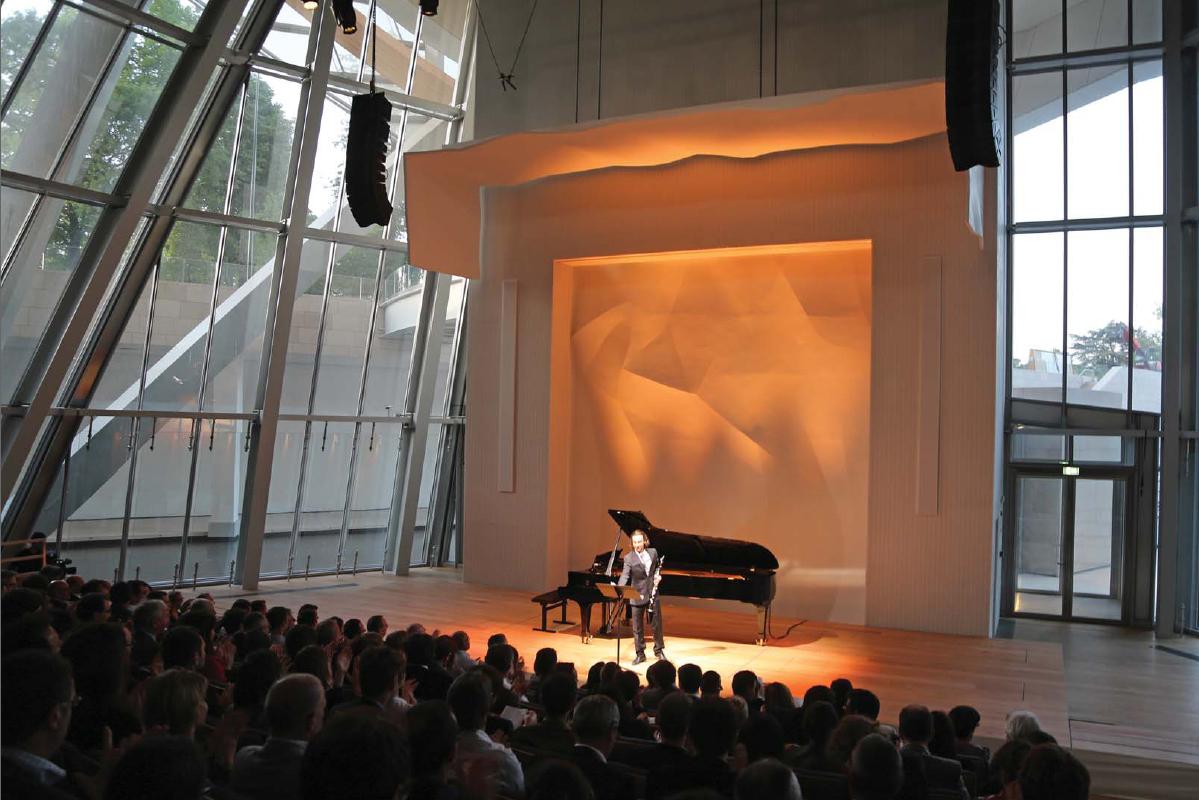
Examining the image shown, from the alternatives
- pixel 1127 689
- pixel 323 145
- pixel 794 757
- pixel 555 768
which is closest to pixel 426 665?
pixel 794 757

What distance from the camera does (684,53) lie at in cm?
1302

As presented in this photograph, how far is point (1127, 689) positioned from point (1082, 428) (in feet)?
13.9

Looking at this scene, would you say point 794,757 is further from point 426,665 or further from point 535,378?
point 535,378

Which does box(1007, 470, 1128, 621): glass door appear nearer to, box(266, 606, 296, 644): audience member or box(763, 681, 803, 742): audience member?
box(763, 681, 803, 742): audience member

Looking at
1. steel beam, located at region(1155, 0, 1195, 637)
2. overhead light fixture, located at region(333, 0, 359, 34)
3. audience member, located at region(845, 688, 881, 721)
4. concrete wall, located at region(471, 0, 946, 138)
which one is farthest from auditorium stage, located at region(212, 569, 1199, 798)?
concrete wall, located at region(471, 0, 946, 138)

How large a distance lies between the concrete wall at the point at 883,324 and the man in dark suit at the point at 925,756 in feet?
23.5

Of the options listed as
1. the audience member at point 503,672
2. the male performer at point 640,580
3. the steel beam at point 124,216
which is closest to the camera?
the audience member at point 503,672

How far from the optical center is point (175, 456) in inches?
516

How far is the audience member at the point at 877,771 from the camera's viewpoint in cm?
319

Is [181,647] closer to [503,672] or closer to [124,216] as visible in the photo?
[503,672]

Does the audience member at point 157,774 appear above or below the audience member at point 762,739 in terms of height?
above

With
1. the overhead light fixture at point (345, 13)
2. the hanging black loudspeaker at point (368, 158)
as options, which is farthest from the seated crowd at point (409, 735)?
the overhead light fixture at point (345, 13)

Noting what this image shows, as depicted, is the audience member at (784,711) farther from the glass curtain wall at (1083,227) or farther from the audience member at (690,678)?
the glass curtain wall at (1083,227)

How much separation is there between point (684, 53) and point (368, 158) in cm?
514
